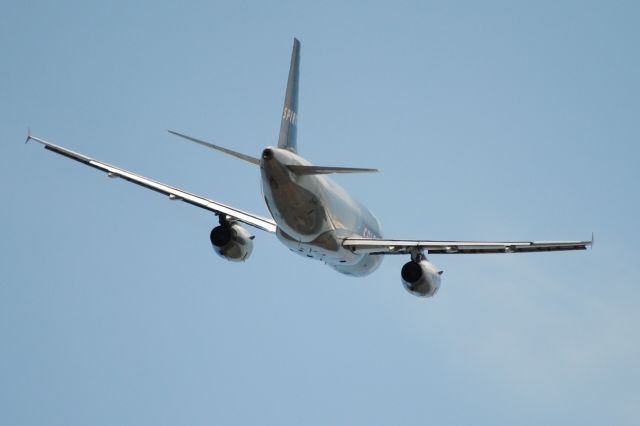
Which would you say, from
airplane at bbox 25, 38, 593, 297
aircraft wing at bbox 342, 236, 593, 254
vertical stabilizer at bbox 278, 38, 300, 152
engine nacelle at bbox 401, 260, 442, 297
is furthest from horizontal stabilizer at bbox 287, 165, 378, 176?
engine nacelle at bbox 401, 260, 442, 297

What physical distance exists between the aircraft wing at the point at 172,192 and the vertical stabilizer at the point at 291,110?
14.4 feet

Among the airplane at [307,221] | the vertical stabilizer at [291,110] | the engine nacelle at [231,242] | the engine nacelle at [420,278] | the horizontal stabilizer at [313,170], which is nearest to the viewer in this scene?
the horizontal stabilizer at [313,170]

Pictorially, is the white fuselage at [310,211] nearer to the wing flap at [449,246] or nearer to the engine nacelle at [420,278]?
A: the wing flap at [449,246]

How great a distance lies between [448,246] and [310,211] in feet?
19.2

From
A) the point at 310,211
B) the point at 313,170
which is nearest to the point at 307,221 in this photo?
the point at 310,211

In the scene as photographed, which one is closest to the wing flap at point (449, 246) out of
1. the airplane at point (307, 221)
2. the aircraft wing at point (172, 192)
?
the airplane at point (307, 221)

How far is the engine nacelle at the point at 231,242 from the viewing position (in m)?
44.4

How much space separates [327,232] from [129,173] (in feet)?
28.4

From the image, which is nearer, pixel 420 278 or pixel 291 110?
pixel 291 110

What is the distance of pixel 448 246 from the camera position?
135ft

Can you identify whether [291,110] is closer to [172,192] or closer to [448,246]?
[172,192]

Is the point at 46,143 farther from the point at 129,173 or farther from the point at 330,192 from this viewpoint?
the point at 330,192

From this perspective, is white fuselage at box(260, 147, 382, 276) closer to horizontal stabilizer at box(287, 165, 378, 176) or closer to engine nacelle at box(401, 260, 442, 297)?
horizontal stabilizer at box(287, 165, 378, 176)

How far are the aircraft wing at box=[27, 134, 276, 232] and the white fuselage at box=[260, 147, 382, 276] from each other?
3.17 metres
